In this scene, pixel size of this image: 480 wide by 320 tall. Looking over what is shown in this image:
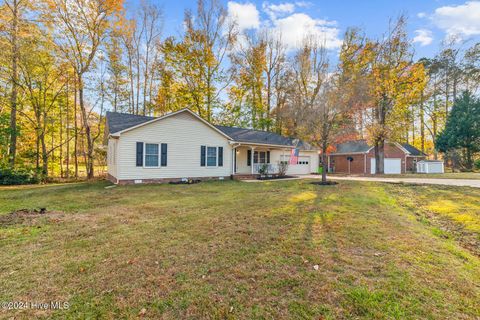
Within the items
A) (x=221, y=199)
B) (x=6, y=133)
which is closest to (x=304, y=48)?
(x=221, y=199)

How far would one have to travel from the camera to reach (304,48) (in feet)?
82.3

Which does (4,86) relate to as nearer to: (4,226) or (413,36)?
(4,226)

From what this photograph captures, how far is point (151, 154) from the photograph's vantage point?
12.8 m

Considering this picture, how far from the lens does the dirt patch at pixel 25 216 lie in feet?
17.3

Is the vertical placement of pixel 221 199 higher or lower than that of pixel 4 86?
lower

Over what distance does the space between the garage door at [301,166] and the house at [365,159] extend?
6074 millimetres

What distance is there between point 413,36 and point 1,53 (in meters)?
32.1

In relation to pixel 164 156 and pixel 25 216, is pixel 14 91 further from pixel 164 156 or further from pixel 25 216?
pixel 25 216

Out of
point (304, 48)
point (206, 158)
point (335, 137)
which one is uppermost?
point (304, 48)

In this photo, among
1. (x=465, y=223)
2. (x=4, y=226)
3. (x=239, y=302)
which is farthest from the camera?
(x=465, y=223)

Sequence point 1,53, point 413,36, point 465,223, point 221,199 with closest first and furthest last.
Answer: point 465,223, point 221,199, point 1,53, point 413,36

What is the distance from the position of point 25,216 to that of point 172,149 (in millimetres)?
8073

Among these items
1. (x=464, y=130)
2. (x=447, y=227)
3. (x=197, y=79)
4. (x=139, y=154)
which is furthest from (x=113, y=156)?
(x=464, y=130)

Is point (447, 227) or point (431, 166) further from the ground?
point (431, 166)
